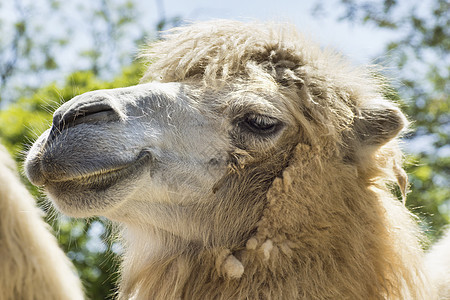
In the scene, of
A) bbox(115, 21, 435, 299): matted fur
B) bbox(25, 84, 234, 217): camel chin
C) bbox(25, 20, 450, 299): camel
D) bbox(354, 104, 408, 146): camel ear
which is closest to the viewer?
bbox(25, 84, 234, 217): camel chin

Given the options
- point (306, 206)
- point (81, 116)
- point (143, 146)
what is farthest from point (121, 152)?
point (306, 206)

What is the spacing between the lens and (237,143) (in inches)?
105

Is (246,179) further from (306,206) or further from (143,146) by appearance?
(143,146)

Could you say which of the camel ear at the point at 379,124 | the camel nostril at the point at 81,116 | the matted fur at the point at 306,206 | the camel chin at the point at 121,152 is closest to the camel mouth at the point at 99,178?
the camel chin at the point at 121,152

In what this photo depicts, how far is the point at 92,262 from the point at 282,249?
4846mm

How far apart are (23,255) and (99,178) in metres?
0.85

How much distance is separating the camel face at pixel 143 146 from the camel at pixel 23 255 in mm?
568

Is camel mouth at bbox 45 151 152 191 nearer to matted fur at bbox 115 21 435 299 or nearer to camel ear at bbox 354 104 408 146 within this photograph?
matted fur at bbox 115 21 435 299

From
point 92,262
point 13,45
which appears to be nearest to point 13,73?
point 13,45

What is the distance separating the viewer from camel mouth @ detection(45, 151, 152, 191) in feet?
7.69

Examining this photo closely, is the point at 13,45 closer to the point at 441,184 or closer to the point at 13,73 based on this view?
the point at 13,73

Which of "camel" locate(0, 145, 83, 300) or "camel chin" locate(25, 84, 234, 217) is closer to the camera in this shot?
"camel chin" locate(25, 84, 234, 217)

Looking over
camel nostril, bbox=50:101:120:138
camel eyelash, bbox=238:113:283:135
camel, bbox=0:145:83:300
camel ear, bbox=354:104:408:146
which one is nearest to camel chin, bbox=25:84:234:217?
camel nostril, bbox=50:101:120:138

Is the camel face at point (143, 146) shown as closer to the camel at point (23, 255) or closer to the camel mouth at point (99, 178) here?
the camel mouth at point (99, 178)
